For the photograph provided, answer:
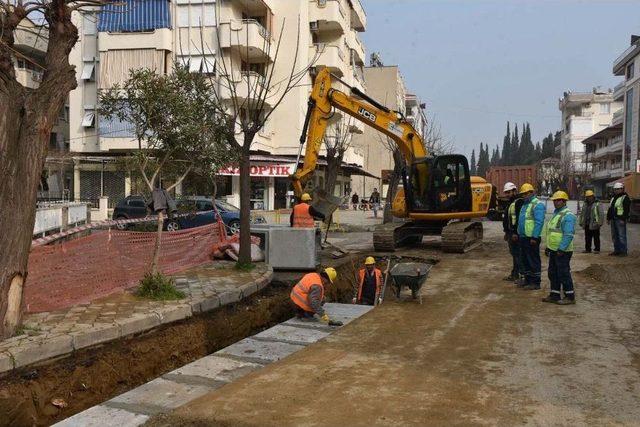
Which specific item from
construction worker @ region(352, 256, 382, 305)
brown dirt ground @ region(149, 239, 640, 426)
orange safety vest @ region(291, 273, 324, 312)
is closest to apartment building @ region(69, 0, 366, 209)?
construction worker @ region(352, 256, 382, 305)

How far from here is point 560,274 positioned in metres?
8.41

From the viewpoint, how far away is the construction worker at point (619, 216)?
524 inches

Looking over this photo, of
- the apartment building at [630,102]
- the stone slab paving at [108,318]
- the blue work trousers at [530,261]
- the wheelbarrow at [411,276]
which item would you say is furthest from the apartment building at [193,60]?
the apartment building at [630,102]

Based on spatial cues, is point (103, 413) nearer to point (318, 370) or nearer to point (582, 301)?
point (318, 370)

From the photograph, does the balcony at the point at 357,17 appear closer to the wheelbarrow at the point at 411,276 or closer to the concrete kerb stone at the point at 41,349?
the wheelbarrow at the point at 411,276

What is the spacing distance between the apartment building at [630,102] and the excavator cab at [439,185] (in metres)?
39.6

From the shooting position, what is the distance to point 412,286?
8.71 metres

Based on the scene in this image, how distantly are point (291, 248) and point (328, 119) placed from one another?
3.84 metres

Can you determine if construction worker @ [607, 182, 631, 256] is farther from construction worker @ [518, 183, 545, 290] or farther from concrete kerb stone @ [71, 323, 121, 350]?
concrete kerb stone @ [71, 323, 121, 350]

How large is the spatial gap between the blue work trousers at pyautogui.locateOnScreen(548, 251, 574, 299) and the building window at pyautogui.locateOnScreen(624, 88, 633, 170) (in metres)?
49.3

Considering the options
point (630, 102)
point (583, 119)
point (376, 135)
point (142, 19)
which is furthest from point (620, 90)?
point (142, 19)

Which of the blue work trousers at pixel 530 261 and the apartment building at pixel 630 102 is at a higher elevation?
the apartment building at pixel 630 102

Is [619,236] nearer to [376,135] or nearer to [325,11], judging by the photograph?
[325,11]

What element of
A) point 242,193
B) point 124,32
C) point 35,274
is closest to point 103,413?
point 35,274
